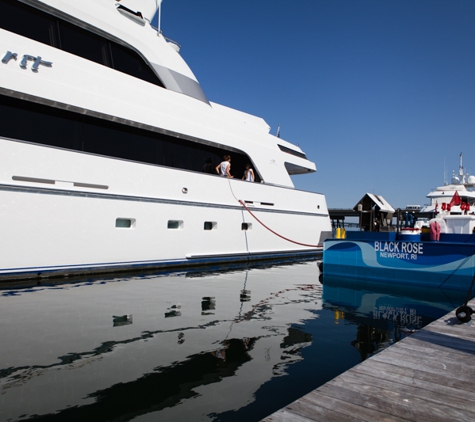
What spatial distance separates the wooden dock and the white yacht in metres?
Result: 5.84

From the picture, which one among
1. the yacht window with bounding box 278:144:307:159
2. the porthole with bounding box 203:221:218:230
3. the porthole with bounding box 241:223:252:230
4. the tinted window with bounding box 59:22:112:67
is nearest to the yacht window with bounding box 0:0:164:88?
the tinted window with bounding box 59:22:112:67

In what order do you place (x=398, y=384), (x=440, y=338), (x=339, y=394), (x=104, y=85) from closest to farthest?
(x=339, y=394)
(x=398, y=384)
(x=440, y=338)
(x=104, y=85)

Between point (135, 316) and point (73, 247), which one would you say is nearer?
point (135, 316)

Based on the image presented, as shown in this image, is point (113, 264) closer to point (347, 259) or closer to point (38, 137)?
point (38, 137)

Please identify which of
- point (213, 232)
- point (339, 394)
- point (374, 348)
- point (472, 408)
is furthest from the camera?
point (213, 232)

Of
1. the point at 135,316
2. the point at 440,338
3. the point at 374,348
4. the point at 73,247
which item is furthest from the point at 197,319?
the point at 73,247

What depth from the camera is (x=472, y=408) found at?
6.31ft

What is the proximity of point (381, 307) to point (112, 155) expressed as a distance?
6.05 meters

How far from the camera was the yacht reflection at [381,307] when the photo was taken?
381cm

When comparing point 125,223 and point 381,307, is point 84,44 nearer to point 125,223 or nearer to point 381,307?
point 125,223

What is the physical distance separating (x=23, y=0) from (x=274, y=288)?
718 cm

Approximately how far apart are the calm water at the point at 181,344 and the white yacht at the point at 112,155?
1140 millimetres

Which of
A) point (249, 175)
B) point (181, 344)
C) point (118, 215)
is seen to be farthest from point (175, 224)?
point (181, 344)

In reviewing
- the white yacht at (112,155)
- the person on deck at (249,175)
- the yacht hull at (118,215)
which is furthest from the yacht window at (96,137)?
the person on deck at (249,175)
